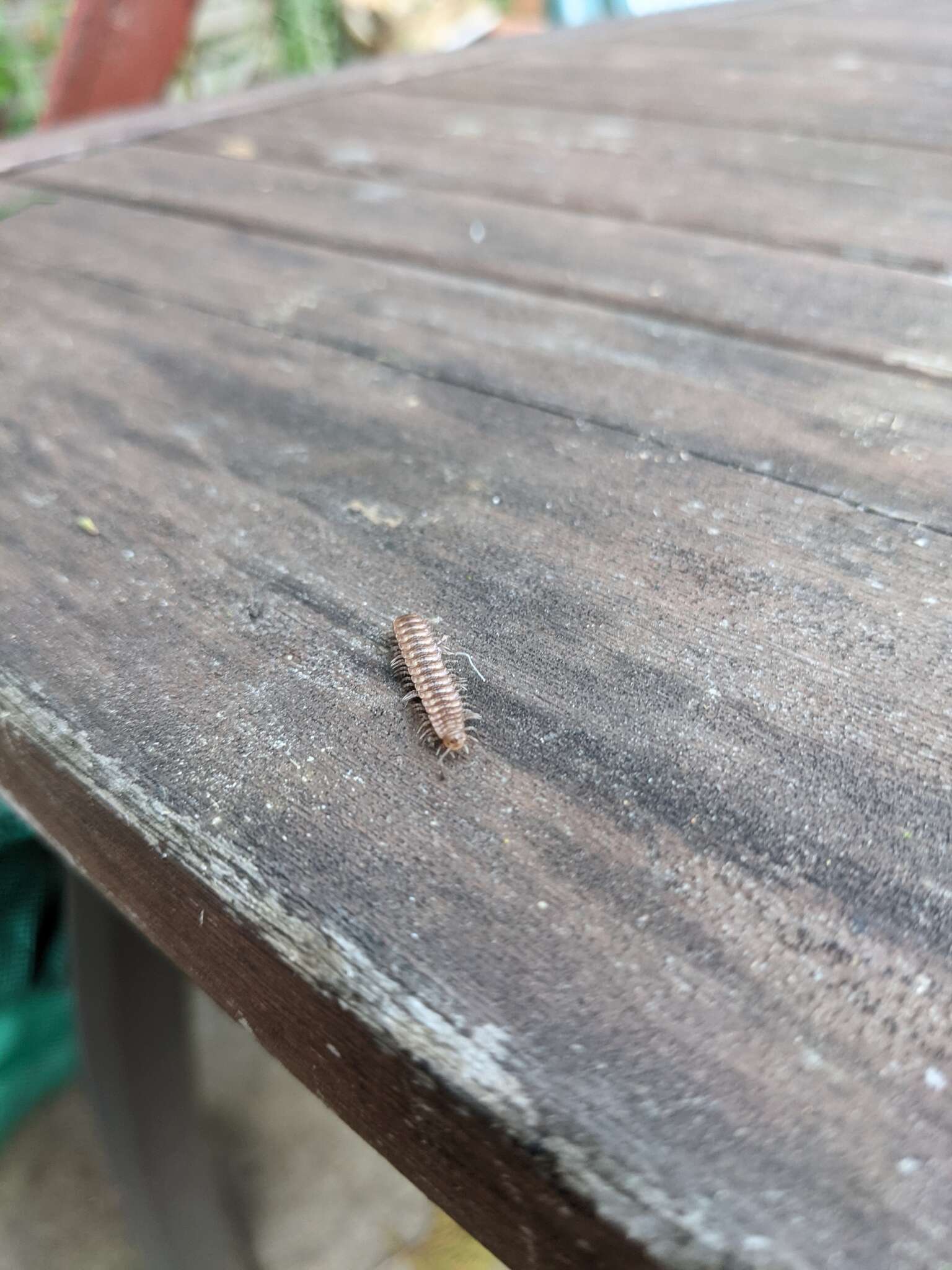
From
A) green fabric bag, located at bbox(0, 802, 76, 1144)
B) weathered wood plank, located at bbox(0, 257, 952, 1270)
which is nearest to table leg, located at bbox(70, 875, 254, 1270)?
green fabric bag, located at bbox(0, 802, 76, 1144)

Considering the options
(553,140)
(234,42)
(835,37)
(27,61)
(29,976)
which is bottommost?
(29,976)

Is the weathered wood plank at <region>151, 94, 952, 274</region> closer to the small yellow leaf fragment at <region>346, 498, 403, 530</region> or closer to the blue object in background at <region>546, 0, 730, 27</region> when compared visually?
the small yellow leaf fragment at <region>346, 498, 403, 530</region>

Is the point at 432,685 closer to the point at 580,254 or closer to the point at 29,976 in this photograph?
the point at 580,254

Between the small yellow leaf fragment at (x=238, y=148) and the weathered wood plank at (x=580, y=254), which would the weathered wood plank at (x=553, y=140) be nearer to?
the small yellow leaf fragment at (x=238, y=148)

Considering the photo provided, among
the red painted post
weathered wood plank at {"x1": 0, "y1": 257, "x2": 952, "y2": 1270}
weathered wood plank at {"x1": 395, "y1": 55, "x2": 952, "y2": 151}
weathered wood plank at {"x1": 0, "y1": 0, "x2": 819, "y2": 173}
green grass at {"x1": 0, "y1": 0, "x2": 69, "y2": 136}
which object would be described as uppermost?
green grass at {"x1": 0, "y1": 0, "x2": 69, "y2": 136}

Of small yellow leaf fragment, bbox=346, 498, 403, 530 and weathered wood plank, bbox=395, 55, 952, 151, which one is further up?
weathered wood plank, bbox=395, 55, 952, 151

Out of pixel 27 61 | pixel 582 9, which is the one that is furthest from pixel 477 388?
pixel 582 9

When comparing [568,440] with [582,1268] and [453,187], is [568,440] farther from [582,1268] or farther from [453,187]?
[453,187]
